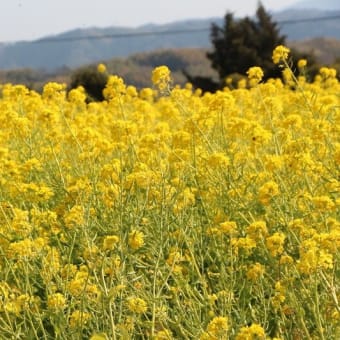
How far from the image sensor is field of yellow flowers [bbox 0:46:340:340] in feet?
7.55

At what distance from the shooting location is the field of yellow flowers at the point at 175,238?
230 cm

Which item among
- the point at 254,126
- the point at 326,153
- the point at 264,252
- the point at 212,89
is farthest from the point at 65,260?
the point at 212,89

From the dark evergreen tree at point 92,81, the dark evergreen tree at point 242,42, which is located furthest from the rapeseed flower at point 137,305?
the dark evergreen tree at point 242,42

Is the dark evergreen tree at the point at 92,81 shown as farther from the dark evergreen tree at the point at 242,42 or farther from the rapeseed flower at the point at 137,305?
the rapeseed flower at the point at 137,305

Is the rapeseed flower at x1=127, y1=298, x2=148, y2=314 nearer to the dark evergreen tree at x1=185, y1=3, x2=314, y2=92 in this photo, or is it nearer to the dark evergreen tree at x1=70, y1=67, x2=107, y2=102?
the dark evergreen tree at x1=70, y1=67, x2=107, y2=102

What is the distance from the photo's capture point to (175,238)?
2.92 metres

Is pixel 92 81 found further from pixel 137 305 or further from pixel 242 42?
pixel 137 305

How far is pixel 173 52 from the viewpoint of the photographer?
107 meters

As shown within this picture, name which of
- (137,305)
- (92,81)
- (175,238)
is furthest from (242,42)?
(137,305)

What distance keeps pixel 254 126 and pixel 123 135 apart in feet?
2.15

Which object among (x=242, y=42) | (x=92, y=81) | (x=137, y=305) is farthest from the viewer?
(x=242, y=42)

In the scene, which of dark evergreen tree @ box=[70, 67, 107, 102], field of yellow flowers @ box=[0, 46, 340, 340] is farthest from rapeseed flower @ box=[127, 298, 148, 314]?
dark evergreen tree @ box=[70, 67, 107, 102]

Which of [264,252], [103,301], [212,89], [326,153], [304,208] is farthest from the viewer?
[212,89]

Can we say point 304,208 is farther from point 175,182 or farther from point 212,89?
point 212,89
